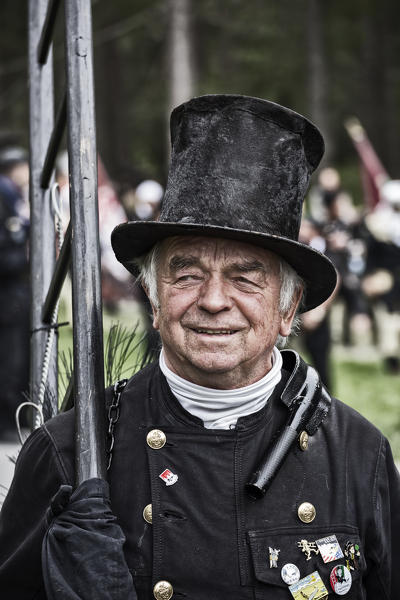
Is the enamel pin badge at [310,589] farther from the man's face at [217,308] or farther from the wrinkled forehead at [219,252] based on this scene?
the wrinkled forehead at [219,252]

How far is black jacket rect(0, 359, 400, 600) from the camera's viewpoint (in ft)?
8.25

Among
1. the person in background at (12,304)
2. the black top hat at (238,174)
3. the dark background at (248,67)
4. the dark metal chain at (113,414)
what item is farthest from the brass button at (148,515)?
the dark background at (248,67)

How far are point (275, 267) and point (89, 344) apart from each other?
53cm

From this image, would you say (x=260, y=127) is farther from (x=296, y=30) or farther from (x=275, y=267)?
(x=296, y=30)

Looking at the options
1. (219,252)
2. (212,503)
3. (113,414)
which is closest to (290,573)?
(212,503)

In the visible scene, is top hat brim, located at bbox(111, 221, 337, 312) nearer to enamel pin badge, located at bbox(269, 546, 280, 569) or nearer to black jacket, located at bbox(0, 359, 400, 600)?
black jacket, located at bbox(0, 359, 400, 600)

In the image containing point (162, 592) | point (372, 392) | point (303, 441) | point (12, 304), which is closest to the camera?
point (162, 592)

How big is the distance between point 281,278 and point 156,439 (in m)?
0.53

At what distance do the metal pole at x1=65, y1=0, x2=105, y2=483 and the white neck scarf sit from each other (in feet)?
0.74

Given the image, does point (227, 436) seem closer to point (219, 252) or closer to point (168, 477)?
point (168, 477)

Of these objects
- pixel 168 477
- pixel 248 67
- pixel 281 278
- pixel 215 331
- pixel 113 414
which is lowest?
pixel 168 477

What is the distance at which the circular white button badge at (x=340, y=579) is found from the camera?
102 inches

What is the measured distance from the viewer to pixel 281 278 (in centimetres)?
271

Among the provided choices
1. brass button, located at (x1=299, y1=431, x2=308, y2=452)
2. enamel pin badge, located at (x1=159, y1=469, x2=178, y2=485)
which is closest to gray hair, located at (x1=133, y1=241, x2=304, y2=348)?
brass button, located at (x1=299, y1=431, x2=308, y2=452)
